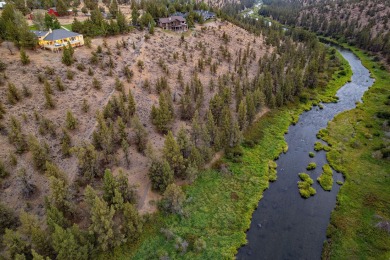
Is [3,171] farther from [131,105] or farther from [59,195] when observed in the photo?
[131,105]

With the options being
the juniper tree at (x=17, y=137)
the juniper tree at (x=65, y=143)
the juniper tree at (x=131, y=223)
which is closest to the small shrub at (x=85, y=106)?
the juniper tree at (x=65, y=143)

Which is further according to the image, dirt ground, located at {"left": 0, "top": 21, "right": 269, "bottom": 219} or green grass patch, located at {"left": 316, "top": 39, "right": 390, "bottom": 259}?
dirt ground, located at {"left": 0, "top": 21, "right": 269, "bottom": 219}

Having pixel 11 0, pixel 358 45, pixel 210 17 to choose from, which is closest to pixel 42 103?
pixel 11 0

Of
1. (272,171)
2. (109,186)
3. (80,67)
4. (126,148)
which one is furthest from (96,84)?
(272,171)

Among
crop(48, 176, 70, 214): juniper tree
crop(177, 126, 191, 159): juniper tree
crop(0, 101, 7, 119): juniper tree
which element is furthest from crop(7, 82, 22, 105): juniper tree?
crop(177, 126, 191, 159): juniper tree

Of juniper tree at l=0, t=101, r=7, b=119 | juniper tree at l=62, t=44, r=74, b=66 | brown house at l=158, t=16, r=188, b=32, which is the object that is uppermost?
brown house at l=158, t=16, r=188, b=32

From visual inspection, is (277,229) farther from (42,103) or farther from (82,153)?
(42,103)

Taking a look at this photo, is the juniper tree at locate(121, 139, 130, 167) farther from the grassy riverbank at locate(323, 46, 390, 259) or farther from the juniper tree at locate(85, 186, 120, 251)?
the grassy riverbank at locate(323, 46, 390, 259)

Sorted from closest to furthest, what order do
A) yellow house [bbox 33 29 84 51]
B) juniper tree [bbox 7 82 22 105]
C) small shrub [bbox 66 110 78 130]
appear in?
small shrub [bbox 66 110 78 130] < juniper tree [bbox 7 82 22 105] < yellow house [bbox 33 29 84 51]

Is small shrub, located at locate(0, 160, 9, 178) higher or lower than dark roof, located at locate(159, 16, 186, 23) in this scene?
lower
